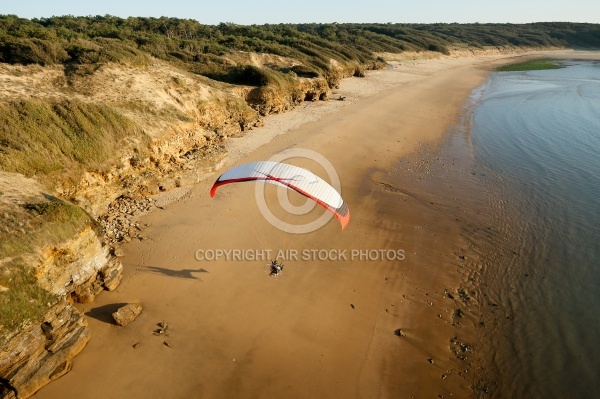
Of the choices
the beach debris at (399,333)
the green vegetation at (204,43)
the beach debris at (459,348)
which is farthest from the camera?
the green vegetation at (204,43)

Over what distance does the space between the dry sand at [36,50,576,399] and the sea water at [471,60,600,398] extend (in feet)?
4.22

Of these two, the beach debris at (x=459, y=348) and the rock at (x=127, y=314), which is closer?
the beach debris at (x=459, y=348)

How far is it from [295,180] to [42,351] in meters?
7.76

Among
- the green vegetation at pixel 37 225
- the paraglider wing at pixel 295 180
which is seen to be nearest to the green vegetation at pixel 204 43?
the green vegetation at pixel 37 225

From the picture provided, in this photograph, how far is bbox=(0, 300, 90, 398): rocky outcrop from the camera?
7.27 metres

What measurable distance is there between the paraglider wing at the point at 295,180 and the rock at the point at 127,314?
176 inches

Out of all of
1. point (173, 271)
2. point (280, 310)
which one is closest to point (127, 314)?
point (173, 271)

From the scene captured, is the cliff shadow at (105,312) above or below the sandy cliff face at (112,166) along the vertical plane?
below

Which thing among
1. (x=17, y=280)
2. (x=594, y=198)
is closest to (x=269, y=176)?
(x=17, y=280)

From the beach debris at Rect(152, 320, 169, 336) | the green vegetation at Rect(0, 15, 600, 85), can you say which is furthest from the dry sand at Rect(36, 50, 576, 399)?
the green vegetation at Rect(0, 15, 600, 85)

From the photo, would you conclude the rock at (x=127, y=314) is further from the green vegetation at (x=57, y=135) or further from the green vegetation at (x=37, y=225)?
the green vegetation at (x=57, y=135)

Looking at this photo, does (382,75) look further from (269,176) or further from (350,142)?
(269,176)

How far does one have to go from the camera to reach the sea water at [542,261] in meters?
8.92

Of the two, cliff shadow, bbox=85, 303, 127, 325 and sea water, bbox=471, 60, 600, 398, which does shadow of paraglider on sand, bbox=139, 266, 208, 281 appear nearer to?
cliff shadow, bbox=85, 303, 127, 325
